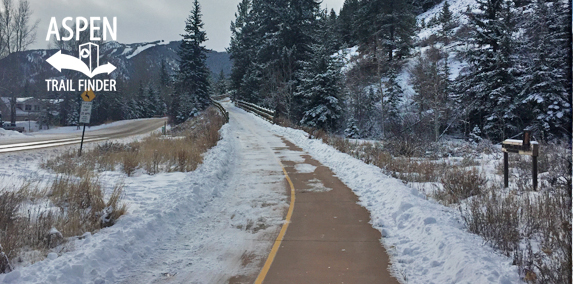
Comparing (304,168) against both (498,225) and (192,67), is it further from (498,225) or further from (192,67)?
(192,67)

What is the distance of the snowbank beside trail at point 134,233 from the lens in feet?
14.7

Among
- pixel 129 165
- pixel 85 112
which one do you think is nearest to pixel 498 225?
pixel 129 165

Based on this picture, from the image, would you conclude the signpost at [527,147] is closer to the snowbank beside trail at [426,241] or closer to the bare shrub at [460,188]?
the bare shrub at [460,188]

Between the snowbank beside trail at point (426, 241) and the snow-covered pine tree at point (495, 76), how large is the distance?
2338 centimetres

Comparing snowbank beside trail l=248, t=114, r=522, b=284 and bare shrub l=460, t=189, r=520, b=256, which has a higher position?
bare shrub l=460, t=189, r=520, b=256

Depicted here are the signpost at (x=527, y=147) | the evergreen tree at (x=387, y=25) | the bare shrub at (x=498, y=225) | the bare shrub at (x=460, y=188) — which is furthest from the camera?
the evergreen tree at (x=387, y=25)

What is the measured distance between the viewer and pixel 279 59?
4044 centimetres

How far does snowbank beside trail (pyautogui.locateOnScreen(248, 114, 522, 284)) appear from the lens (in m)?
4.55

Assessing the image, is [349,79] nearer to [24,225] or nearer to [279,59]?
[279,59]

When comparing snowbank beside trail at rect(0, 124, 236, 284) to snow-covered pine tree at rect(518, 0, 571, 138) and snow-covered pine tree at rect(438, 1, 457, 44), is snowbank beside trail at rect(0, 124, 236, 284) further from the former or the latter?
snow-covered pine tree at rect(438, 1, 457, 44)

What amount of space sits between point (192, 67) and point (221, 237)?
44.9 m

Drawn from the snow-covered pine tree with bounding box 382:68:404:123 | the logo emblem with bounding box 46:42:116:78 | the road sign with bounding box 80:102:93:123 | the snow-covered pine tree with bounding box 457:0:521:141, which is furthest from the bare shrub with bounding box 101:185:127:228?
the logo emblem with bounding box 46:42:116:78

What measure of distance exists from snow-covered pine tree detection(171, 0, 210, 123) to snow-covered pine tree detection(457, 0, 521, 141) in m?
33.5

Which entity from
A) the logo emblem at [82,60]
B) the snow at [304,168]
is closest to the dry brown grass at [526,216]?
the snow at [304,168]
